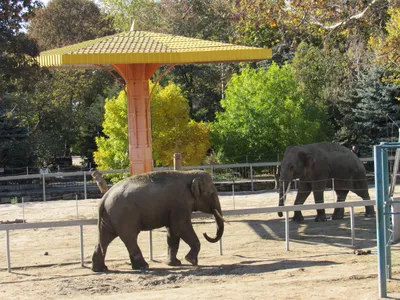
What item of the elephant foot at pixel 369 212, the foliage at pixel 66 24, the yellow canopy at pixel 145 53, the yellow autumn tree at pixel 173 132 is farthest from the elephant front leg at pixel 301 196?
the foliage at pixel 66 24

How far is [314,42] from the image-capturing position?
4334 centimetres

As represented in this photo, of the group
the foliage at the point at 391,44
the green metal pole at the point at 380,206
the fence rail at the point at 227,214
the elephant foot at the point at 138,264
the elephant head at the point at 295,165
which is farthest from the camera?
the foliage at the point at 391,44

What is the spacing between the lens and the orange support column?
2256 centimetres

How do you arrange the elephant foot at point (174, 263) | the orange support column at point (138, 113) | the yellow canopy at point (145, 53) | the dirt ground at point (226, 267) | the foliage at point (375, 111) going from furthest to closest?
1. the foliage at point (375, 111)
2. the orange support column at point (138, 113)
3. the yellow canopy at point (145, 53)
4. the elephant foot at point (174, 263)
5. the dirt ground at point (226, 267)

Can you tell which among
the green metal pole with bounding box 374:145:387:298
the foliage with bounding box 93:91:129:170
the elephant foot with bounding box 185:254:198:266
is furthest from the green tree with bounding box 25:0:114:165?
the green metal pole with bounding box 374:145:387:298

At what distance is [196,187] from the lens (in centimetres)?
1488

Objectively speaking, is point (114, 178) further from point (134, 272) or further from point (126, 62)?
point (134, 272)

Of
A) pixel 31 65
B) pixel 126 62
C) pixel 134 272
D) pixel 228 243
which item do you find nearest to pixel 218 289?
pixel 134 272

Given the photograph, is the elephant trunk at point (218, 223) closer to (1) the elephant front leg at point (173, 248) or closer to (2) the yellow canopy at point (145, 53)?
(1) the elephant front leg at point (173, 248)

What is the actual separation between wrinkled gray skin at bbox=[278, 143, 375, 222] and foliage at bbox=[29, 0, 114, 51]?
129ft

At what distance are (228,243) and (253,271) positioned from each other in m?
4.24

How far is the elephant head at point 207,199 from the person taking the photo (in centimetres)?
1494

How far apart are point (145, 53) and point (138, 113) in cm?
275

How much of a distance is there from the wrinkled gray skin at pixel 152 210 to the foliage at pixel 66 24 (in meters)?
44.9
